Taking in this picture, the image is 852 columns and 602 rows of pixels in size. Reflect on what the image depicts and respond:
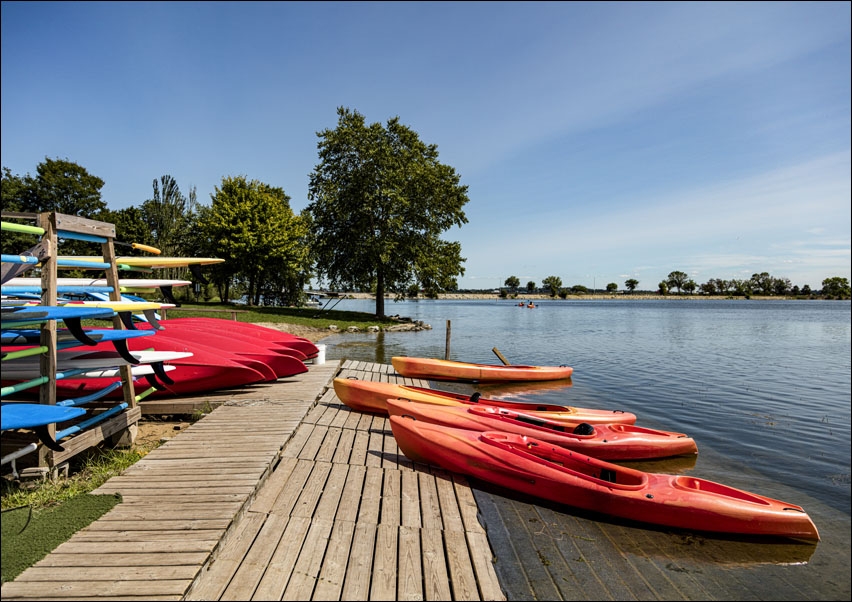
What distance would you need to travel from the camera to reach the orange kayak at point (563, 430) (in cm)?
794

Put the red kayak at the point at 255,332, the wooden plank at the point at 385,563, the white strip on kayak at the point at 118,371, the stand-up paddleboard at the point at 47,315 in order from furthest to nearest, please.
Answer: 1. the red kayak at the point at 255,332
2. the white strip on kayak at the point at 118,371
3. the stand-up paddleboard at the point at 47,315
4. the wooden plank at the point at 385,563

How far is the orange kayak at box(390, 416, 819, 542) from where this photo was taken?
5.60 m

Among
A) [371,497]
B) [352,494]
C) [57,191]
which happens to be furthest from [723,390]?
[57,191]

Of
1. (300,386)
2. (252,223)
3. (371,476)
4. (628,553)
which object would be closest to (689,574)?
(628,553)

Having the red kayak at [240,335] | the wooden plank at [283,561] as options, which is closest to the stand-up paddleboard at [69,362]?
the wooden plank at [283,561]

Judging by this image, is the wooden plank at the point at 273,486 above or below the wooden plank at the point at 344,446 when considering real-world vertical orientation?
above

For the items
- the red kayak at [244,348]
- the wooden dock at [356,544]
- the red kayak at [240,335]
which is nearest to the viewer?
the wooden dock at [356,544]

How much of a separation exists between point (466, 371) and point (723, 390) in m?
7.90

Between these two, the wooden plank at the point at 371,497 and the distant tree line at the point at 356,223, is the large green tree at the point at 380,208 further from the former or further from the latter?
the wooden plank at the point at 371,497

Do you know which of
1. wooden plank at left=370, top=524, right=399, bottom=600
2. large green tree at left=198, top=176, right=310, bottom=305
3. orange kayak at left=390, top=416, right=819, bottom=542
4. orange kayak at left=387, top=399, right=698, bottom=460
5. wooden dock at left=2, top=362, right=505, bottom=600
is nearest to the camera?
wooden dock at left=2, top=362, right=505, bottom=600

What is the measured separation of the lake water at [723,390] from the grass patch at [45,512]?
8.30 m

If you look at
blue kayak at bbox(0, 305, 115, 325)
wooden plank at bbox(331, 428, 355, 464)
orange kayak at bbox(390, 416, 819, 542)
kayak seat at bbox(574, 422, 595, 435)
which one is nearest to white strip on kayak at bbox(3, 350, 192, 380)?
blue kayak at bbox(0, 305, 115, 325)

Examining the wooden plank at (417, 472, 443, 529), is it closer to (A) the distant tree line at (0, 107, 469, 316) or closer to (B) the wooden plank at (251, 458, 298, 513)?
(B) the wooden plank at (251, 458, 298, 513)

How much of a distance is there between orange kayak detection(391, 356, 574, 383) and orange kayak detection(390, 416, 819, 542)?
6934 mm
